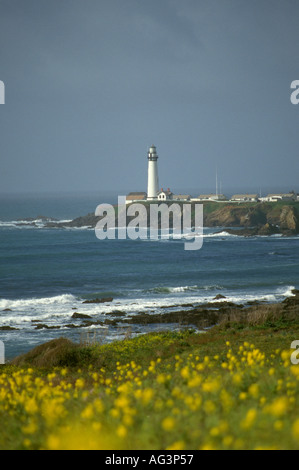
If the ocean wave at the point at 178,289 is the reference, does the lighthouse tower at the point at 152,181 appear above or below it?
above

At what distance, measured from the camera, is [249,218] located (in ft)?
352

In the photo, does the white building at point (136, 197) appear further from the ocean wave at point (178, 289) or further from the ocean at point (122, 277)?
the ocean wave at point (178, 289)

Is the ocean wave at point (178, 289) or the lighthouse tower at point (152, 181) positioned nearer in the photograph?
the ocean wave at point (178, 289)

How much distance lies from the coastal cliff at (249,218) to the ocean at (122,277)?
666 cm

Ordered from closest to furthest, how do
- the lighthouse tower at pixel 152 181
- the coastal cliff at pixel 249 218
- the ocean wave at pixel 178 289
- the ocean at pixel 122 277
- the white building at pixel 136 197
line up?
the ocean at pixel 122 277 → the ocean wave at pixel 178 289 → the coastal cliff at pixel 249 218 → the white building at pixel 136 197 → the lighthouse tower at pixel 152 181

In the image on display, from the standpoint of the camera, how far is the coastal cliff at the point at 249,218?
314 ft

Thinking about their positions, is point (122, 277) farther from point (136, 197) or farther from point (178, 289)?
point (136, 197)

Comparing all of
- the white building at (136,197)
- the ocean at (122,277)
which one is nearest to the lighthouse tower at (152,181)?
the white building at (136,197)

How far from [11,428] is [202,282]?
44.7 meters

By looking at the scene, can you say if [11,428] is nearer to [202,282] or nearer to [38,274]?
[202,282]

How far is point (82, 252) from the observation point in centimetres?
7475

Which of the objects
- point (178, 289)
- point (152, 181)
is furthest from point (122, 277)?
point (152, 181)

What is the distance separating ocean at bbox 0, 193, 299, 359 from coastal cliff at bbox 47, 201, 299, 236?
262 inches

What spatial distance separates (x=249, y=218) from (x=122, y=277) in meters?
59.5
